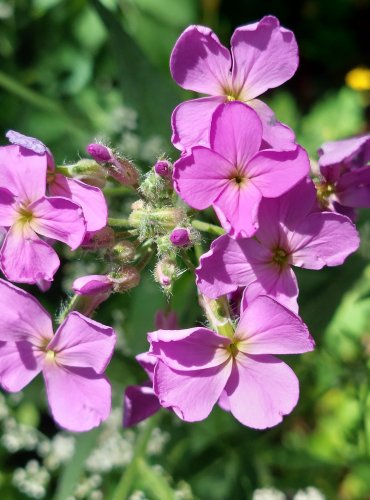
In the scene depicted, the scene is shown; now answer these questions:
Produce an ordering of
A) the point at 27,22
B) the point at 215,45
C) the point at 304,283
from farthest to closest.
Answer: the point at 27,22 → the point at 304,283 → the point at 215,45

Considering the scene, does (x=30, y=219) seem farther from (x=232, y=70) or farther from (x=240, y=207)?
(x=232, y=70)

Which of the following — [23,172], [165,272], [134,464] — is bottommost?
[134,464]

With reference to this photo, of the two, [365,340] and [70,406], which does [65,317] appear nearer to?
[70,406]

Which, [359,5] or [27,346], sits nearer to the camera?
[27,346]

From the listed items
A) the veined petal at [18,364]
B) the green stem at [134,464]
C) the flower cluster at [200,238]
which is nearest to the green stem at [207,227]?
the flower cluster at [200,238]

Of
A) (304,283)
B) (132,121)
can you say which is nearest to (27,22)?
(132,121)

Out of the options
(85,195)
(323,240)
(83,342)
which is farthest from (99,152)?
(323,240)

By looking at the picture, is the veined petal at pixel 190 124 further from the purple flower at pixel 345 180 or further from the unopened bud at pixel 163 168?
the purple flower at pixel 345 180
